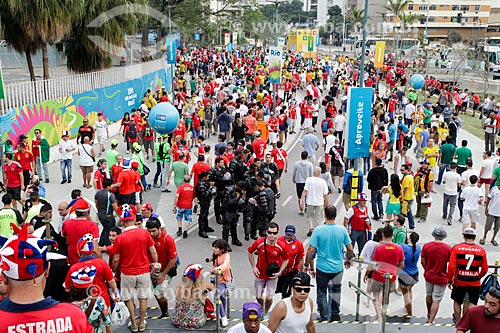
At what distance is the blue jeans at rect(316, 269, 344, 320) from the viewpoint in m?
7.62

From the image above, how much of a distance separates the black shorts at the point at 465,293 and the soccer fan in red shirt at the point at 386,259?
792 mm

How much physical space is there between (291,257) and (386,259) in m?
1.35

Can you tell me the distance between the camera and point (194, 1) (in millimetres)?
42125

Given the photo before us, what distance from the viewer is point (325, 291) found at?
7699 millimetres

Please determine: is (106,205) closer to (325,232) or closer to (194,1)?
(325,232)

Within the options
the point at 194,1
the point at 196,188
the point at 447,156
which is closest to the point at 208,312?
the point at 196,188

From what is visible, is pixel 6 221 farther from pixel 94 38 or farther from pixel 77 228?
pixel 94 38

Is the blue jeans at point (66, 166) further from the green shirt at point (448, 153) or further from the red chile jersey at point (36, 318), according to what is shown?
the red chile jersey at point (36, 318)

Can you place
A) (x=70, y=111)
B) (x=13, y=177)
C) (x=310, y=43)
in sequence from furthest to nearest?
(x=310, y=43), (x=70, y=111), (x=13, y=177)

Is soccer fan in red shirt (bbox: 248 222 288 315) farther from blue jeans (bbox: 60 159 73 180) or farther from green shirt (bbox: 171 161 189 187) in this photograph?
blue jeans (bbox: 60 159 73 180)

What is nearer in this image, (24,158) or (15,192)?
(15,192)

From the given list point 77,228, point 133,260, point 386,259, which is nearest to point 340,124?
point 386,259

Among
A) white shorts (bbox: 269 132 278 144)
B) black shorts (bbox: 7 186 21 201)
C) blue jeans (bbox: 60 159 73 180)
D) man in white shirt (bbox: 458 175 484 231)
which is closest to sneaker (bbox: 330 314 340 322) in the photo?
man in white shirt (bbox: 458 175 484 231)

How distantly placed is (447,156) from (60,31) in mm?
15075
